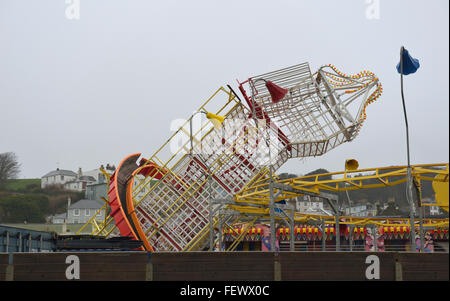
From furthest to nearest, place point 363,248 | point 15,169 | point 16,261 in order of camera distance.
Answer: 1. point 15,169
2. point 363,248
3. point 16,261

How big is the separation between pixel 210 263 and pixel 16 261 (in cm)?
537

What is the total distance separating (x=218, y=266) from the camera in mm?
14109

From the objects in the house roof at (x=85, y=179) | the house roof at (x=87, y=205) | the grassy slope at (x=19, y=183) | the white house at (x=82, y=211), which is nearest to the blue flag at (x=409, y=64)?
the white house at (x=82, y=211)

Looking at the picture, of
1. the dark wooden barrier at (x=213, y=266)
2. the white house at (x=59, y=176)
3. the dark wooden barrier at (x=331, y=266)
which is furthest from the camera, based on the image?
the white house at (x=59, y=176)

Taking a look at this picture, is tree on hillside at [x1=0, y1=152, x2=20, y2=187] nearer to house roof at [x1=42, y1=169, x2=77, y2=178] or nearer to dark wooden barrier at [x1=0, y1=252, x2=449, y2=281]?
house roof at [x1=42, y1=169, x2=77, y2=178]

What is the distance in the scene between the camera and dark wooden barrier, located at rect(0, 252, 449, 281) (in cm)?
1396

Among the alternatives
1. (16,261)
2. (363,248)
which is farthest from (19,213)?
(16,261)

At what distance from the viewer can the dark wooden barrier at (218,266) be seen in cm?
1396

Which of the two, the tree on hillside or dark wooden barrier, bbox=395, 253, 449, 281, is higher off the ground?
the tree on hillside

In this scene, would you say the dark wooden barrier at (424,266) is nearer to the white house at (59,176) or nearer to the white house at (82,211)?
the white house at (82,211)

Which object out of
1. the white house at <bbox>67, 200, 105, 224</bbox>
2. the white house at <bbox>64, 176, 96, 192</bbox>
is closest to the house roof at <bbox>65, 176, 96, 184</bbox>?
the white house at <bbox>64, 176, 96, 192</bbox>

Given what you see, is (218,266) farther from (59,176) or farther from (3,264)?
(59,176)
